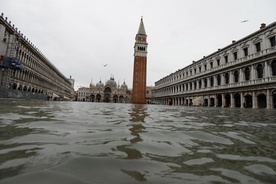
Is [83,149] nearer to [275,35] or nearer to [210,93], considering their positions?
[275,35]

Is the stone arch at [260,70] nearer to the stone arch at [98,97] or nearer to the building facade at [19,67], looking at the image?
the building facade at [19,67]

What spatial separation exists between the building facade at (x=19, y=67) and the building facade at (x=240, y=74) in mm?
28268

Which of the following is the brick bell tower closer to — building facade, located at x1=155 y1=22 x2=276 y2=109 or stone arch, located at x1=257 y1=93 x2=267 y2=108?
building facade, located at x1=155 y1=22 x2=276 y2=109

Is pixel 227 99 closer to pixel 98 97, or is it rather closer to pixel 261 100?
pixel 261 100

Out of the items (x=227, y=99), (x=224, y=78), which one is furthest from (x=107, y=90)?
(x=227, y=99)

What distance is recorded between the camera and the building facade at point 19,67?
78.9 ft

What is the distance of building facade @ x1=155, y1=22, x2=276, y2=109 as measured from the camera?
68.2ft

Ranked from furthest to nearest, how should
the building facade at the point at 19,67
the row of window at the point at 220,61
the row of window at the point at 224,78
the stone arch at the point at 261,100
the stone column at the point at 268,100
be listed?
the building facade at the point at 19,67, the row of window at the point at 220,61, the row of window at the point at 224,78, the stone arch at the point at 261,100, the stone column at the point at 268,100

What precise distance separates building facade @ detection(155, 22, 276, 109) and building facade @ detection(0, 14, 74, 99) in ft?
92.7

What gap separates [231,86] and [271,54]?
6.99m

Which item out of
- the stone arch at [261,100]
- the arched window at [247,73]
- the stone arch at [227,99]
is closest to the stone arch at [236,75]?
the arched window at [247,73]

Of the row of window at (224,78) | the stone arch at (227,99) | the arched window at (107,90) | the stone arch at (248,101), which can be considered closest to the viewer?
the row of window at (224,78)

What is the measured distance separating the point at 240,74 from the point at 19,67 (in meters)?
31.0

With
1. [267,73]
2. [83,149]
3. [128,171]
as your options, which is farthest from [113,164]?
[267,73]
